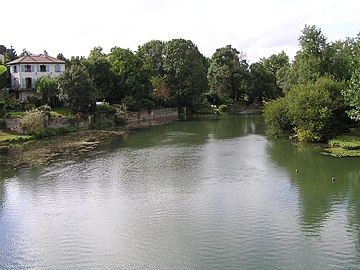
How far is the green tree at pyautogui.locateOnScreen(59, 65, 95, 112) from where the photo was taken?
63594 mm

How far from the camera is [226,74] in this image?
104625 millimetres

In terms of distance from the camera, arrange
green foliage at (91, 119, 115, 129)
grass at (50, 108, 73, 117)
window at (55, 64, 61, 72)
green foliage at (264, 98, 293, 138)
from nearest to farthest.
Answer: green foliage at (264, 98, 293, 138) → grass at (50, 108, 73, 117) → green foliage at (91, 119, 115, 129) → window at (55, 64, 61, 72)

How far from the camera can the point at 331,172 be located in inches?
1275

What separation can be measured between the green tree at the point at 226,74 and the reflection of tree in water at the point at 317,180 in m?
62.6

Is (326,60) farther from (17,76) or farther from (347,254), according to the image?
(17,76)

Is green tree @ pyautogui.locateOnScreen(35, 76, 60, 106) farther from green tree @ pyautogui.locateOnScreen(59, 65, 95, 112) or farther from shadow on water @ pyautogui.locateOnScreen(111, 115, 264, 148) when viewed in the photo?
shadow on water @ pyautogui.locateOnScreen(111, 115, 264, 148)

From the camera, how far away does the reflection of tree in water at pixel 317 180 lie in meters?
23.1

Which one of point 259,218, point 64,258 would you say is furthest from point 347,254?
point 64,258

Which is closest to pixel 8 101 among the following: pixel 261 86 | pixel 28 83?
pixel 28 83

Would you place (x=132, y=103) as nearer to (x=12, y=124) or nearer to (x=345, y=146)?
(x=12, y=124)

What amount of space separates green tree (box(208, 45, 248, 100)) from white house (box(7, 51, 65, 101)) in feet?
142

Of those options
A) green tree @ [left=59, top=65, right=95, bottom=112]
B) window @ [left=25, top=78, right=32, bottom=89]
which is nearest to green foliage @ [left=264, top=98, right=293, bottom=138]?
green tree @ [left=59, top=65, right=95, bottom=112]

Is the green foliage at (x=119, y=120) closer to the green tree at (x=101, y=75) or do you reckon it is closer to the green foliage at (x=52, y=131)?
the green tree at (x=101, y=75)

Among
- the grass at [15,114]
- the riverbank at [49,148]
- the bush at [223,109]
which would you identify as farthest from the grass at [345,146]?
A: the bush at [223,109]
